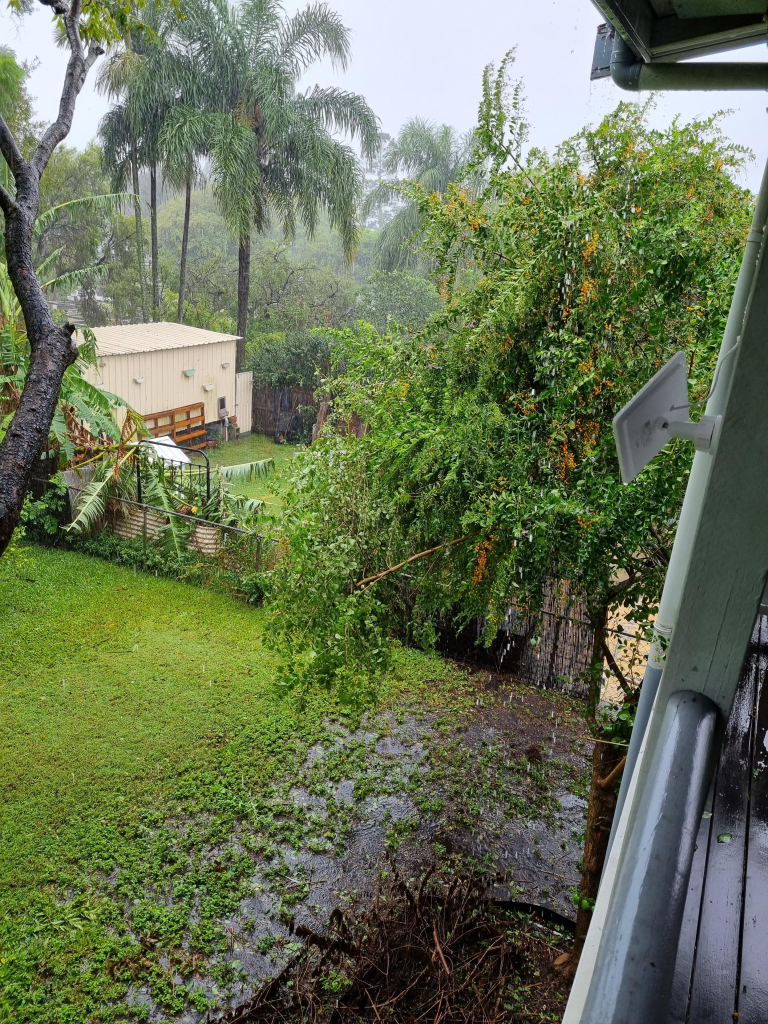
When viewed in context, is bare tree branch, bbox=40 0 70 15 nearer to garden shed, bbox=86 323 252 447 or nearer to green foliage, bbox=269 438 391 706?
green foliage, bbox=269 438 391 706

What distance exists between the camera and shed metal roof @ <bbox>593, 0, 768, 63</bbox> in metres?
1.53

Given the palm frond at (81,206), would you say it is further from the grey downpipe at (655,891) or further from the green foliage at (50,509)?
the grey downpipe at (655,891)

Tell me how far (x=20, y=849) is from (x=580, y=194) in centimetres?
631

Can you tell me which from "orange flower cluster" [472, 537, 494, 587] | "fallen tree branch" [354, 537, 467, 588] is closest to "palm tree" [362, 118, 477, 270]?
"fallen tree branch" [354, 537, 467, 588]

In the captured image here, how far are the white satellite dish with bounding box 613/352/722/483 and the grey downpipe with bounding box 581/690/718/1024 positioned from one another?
35cm

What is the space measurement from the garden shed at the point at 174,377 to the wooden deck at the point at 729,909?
14512 millimetres

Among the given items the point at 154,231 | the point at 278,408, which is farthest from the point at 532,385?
the point at 154,231

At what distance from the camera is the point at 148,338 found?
57.8 ft

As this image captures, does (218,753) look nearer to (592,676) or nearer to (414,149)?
(592,676)

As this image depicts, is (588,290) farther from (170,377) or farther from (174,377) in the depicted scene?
(174,377)

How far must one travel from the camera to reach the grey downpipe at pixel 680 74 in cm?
182

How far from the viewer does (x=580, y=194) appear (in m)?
4.94

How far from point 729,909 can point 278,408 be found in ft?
68.3

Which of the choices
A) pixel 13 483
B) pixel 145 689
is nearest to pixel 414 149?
pixel 145 689
